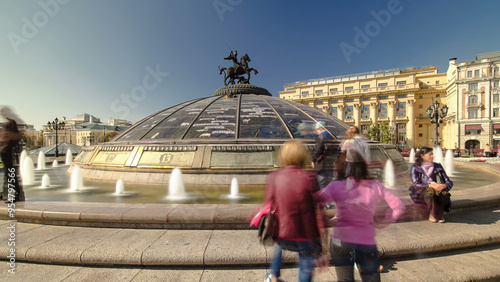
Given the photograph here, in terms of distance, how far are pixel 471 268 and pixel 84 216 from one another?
527 cm

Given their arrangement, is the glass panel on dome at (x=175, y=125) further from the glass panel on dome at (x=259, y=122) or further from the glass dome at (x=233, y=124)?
the glass panel on dome at (x=259, y=122)

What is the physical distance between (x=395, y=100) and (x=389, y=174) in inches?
2163

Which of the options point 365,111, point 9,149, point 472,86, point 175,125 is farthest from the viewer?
point 365,111

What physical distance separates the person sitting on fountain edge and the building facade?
55545mm

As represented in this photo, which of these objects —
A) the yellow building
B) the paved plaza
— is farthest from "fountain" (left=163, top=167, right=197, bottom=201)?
the yellow building

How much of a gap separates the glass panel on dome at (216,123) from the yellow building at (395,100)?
51282 millimetres

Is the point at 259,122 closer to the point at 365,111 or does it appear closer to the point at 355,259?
the point at 355,259

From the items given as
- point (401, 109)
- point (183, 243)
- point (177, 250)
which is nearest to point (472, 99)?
point (401, 109)

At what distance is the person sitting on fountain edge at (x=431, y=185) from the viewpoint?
3.22 m

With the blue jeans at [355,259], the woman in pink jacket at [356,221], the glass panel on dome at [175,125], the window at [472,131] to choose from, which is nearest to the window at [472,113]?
the window at [472,131]

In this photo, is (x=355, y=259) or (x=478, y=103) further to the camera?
(x=478, y=103)

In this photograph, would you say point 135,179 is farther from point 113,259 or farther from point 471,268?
point 471,268

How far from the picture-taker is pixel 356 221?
175 centimetres

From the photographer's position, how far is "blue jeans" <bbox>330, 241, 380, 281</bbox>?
5.50ft
